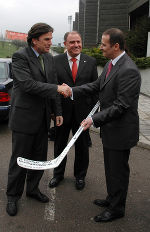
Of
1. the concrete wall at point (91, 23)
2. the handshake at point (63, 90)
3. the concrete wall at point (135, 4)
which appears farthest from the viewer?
the concrete wall at point (91, 23)

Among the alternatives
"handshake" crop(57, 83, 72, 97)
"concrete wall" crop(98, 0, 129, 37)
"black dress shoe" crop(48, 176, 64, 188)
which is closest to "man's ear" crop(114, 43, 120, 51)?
"handshake" crop(57, 83, 72, 97)

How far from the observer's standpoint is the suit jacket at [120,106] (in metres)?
2.46

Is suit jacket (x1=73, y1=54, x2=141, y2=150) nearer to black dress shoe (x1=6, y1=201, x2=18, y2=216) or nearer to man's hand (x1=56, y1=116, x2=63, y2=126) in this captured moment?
man's hand (x1=56, y1=116, x2=63, y2=126)

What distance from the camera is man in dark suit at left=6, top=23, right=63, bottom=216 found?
2760 mm

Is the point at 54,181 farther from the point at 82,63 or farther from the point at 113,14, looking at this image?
the point at 113,14

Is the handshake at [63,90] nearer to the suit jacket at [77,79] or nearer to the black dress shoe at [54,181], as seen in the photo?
the suit jacket at [77,79]

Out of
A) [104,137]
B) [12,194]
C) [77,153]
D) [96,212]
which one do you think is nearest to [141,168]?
[77,153]

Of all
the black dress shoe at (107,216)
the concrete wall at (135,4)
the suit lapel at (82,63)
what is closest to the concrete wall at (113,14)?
the concrete wall at (135,4)

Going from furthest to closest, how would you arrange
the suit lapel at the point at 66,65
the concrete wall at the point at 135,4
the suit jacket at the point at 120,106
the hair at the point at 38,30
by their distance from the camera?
the concrete wall at the point at 135,4, the suit lapel at the point at 66,65, the hair at the point at 38,30, the suit jacket at the point at 120,106

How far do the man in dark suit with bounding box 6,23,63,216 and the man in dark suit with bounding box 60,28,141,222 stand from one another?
0.58 m

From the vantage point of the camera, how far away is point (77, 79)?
350 cm

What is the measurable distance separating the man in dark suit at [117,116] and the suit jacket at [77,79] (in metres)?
0.67

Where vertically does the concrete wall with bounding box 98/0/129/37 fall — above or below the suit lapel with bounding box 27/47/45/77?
above

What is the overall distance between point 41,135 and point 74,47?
1.17m
